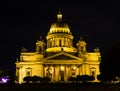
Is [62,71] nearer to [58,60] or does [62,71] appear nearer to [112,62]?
→ [58,60]

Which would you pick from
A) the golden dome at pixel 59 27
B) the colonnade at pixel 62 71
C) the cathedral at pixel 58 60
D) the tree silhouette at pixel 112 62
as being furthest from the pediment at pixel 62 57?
the tree silhouette at pixel 112 62

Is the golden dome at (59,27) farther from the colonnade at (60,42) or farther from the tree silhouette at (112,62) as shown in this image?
the tree silhouette at (112,62)

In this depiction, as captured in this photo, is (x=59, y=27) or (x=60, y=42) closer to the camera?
(x=60, y=42)

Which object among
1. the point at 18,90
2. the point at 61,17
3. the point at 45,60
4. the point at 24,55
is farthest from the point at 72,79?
the point at 18,90

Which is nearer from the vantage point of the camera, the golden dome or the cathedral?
the cathedral

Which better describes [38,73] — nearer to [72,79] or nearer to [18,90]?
[72,79]

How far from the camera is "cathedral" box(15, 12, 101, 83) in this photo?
87812 mm

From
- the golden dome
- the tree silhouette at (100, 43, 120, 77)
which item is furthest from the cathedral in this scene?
the tree silhouette at (100, 43, 120, 77)

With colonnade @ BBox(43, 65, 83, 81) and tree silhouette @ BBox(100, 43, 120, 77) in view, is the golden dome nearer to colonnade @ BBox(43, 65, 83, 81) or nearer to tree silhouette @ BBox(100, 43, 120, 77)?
colonnade @ BBox(43, 65, 83, 81)

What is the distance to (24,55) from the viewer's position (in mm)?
91875

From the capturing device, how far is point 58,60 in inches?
3450

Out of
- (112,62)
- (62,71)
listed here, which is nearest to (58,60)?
(62,71)

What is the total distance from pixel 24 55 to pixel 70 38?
1403cm

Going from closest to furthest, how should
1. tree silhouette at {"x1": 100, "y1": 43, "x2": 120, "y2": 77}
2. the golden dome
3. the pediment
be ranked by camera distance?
tree silhouette at {"x1": 100, "y1": 43, "x2": 120, "y2": 77}, the pediment, the golden dome
